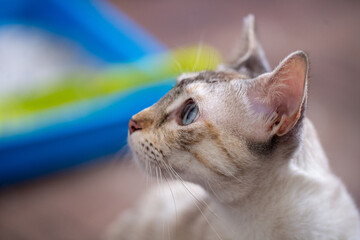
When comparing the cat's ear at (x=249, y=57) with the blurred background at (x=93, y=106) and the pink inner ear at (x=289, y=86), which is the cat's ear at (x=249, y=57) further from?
the blurred background at (x=93, y=106)

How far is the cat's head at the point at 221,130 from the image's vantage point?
76cm

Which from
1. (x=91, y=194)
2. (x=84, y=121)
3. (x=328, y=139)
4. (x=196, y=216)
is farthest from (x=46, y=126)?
(x=328, y=139)

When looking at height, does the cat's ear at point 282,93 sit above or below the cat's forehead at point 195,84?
below

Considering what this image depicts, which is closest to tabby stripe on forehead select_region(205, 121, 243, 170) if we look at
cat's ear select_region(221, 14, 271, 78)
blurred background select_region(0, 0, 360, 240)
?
cat's ear select_region(221, 14, 271, 78)

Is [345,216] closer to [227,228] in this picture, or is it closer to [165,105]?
[227,228]

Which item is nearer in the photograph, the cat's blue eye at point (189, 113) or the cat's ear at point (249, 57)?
the cat's blue eye at point (189, 113)

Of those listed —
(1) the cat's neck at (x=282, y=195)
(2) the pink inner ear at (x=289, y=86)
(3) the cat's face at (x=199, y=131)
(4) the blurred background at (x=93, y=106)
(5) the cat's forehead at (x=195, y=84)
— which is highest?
(4) the blurred background at (x=93, y=106)

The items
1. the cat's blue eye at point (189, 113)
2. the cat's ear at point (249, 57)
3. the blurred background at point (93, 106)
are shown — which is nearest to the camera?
the cat's blue eye at point (189, 113)

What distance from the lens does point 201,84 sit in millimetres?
854

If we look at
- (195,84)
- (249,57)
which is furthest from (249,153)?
(249,57)

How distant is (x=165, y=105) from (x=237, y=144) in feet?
0.58

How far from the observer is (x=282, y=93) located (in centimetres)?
74

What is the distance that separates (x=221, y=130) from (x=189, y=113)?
0.27 ft

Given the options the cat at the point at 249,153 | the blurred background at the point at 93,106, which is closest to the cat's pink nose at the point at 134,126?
the cat at the point at 249,153
